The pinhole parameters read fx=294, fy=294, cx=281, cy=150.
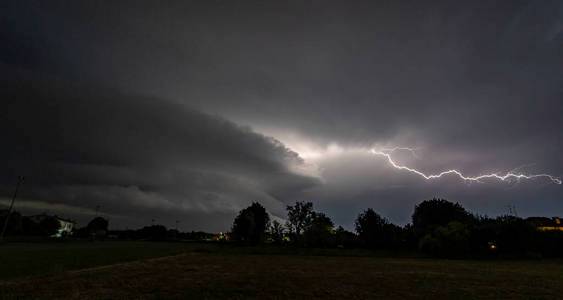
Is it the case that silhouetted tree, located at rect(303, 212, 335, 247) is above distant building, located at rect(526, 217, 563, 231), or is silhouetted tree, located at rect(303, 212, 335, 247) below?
below

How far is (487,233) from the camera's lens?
6631 cm

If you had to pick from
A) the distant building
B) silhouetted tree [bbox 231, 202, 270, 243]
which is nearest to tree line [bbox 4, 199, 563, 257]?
silhouetted tree [bbox 231, 202, 270, 243]

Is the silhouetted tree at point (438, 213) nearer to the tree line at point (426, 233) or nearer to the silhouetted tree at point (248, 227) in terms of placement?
the tree line at point (426, 233)

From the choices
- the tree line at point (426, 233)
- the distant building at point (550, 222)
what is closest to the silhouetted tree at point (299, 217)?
the tree line at point (426, 233)

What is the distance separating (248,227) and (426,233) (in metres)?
54.5

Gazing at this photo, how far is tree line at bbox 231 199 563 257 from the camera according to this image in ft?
211

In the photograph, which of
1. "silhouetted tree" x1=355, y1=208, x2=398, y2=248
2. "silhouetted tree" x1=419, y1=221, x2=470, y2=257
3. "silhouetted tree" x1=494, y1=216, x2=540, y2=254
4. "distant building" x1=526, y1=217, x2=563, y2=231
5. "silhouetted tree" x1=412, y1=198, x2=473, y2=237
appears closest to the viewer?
"silhouetted tree" x1=419, y1=221, x2=470, y2=257

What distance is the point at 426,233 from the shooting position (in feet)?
250

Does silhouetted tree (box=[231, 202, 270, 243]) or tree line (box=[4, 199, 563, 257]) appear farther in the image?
silhouetted tree (box=[231, 202, 270, 243])

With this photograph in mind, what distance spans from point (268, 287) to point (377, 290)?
19.6 feet

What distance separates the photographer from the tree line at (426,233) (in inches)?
2530

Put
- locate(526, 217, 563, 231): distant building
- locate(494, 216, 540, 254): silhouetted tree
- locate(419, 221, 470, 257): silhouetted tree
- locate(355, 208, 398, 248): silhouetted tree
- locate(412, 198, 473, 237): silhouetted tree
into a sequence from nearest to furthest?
locate(419, 221, 470, 257): silhouetted tree → locate(494, 216, 540, 254): silhouetted tree → locate(355, 208, 398, 248): silhouetted tree → locate(412, 198, 473, 237): silhouetted tree → locate(526, 217, 563, 231): distant building

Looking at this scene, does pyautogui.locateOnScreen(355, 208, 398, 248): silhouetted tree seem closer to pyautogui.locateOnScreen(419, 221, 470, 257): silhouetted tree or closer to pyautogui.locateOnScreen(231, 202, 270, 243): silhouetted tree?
pyautogui.locateOnScreen(419, 221, 470, 257): silhouetted tree

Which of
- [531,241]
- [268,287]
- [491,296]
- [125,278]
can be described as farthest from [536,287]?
[531,241]
